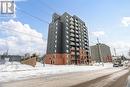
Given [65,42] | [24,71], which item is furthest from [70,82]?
[65,42]

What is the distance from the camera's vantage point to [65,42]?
350ft

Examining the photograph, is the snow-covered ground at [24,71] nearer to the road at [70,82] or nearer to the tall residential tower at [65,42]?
the road at [70,82]

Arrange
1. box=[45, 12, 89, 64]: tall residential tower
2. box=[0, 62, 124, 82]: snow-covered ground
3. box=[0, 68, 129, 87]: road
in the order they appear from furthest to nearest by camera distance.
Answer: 1. box=[45, 12, 89, 64]: tall residential tower
2. box=[0, 62, 124, 82]: snow-covered ground
3. box=[0, 68, 129, 87]: road

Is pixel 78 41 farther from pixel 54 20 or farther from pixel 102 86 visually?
pixel 102 86

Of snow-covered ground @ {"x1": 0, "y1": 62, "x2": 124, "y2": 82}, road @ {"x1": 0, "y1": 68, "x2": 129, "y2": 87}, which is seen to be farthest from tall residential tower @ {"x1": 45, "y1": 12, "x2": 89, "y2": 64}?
road @ {"x1": 0, "y1": 68, "x2": 129, "y2": 87}

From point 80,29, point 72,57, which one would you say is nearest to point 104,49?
point 80,29

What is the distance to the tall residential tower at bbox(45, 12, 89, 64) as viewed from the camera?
10619 centimetres

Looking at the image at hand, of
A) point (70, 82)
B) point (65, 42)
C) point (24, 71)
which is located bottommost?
point (70, 82)

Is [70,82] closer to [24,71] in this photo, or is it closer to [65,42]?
[24,71]

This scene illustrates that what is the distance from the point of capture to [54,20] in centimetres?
12025

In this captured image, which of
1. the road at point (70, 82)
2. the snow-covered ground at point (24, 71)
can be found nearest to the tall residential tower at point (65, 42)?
the snow-covered ground at point (24, 71)

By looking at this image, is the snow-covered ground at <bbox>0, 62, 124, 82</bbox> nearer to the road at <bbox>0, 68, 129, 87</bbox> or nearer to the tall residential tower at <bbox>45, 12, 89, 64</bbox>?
the road at <bbox>0, 68, 129, 87</bbox>

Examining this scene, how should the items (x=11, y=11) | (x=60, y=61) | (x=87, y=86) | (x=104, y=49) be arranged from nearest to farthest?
1. (x=87, y=86)
2. (x=11, y=11)
3. (x=60, y=61)
4. (x=104, y=49)

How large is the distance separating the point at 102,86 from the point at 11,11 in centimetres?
1611
